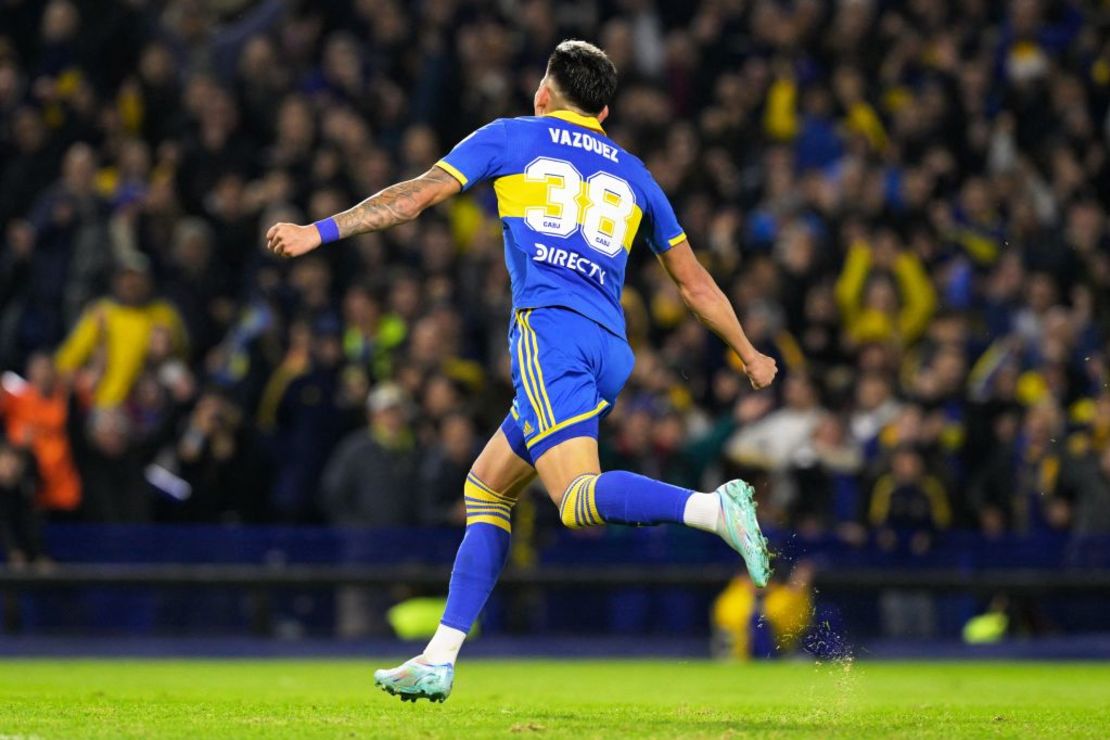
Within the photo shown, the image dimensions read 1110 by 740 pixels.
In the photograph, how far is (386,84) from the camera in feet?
60.5

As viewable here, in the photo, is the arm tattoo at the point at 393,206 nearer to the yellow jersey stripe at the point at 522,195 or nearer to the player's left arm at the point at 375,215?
the player's left arm at the point at 375,215

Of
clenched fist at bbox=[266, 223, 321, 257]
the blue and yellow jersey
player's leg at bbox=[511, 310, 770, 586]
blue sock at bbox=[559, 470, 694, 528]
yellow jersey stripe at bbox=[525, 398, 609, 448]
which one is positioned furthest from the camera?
the blue and yellow jersey

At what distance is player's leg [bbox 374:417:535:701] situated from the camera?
24.9 ft

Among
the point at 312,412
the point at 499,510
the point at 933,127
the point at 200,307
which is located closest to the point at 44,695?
the point at 499,510

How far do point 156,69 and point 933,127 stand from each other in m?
7.57

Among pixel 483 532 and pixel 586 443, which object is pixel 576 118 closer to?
pixel 586 443

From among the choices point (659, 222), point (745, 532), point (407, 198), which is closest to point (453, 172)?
point (407, 198)

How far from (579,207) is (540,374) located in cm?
72

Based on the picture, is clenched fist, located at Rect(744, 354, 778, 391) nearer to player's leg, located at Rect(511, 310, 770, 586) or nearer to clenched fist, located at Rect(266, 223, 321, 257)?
player's leg, located at Rect(511, 310, 770, 586)

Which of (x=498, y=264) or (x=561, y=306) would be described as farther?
(x=498, y=264)

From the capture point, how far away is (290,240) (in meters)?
6.87

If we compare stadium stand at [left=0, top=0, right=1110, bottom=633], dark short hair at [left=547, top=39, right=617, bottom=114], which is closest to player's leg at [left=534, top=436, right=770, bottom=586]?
dark short hair at [left=547, top=39, right=617, bottom=114]

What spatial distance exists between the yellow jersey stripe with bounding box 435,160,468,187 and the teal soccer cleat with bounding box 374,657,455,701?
74.6 inches

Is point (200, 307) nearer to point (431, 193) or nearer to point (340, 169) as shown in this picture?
point (340, 169)
